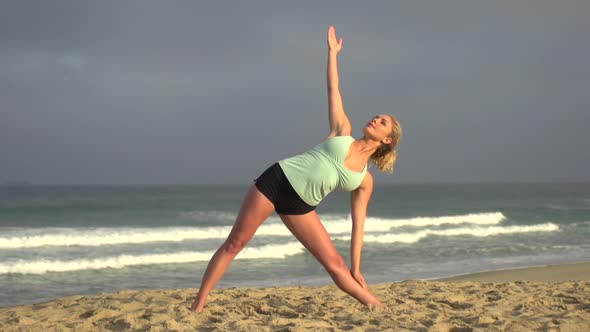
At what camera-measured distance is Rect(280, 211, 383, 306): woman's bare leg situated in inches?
180

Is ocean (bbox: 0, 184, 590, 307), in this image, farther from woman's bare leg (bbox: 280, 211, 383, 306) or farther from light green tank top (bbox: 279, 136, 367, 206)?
light green tank top (bbox: 279, 136, 367, 206)

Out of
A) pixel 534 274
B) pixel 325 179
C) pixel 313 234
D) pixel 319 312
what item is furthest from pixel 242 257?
pixel 325 179

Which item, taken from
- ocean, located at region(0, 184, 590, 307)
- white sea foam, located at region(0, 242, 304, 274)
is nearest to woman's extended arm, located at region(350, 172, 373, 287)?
ocean, located at region(0, 184, 590, 307)

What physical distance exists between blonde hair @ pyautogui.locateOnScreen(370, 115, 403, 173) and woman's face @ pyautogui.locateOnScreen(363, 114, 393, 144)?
0.04 metres

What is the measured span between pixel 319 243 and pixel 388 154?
33.6 inches

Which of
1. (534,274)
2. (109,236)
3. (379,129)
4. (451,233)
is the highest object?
(451,233)

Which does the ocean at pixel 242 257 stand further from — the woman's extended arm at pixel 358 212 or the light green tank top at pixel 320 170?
the light green tank top at pixel 320 170

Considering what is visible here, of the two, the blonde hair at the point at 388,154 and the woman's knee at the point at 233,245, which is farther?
the woman's knee at the point at 233,245

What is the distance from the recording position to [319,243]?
4.65m

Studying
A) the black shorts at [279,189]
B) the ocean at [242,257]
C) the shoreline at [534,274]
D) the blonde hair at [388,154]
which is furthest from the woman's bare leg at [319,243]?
the shoreline at [534,274]

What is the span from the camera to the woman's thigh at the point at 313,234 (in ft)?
15.0

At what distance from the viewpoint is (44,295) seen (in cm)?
890

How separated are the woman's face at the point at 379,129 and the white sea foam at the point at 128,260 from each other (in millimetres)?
8683

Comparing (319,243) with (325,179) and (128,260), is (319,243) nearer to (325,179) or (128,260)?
(325,179)
